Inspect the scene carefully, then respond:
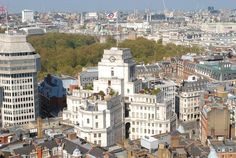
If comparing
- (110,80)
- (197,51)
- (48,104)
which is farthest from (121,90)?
(197,51)

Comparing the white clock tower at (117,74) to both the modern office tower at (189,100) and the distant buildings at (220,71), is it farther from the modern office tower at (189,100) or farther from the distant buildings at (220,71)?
the distant buildings at (220,71)

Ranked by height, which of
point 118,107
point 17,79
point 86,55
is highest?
point 86,55

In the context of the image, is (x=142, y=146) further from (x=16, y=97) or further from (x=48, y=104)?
(x=48, y=104)

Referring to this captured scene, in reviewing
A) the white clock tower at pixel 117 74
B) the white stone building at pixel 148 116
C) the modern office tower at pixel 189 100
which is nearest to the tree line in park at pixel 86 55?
the modern office tower at pixel 189 100

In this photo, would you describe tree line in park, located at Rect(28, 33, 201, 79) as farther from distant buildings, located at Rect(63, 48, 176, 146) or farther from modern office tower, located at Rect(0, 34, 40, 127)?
distant buildings, located at Rect(63, 48, 176, 146)

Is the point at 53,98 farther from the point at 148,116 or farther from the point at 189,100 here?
the point at 189,100

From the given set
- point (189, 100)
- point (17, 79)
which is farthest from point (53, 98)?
point (189, 100)
